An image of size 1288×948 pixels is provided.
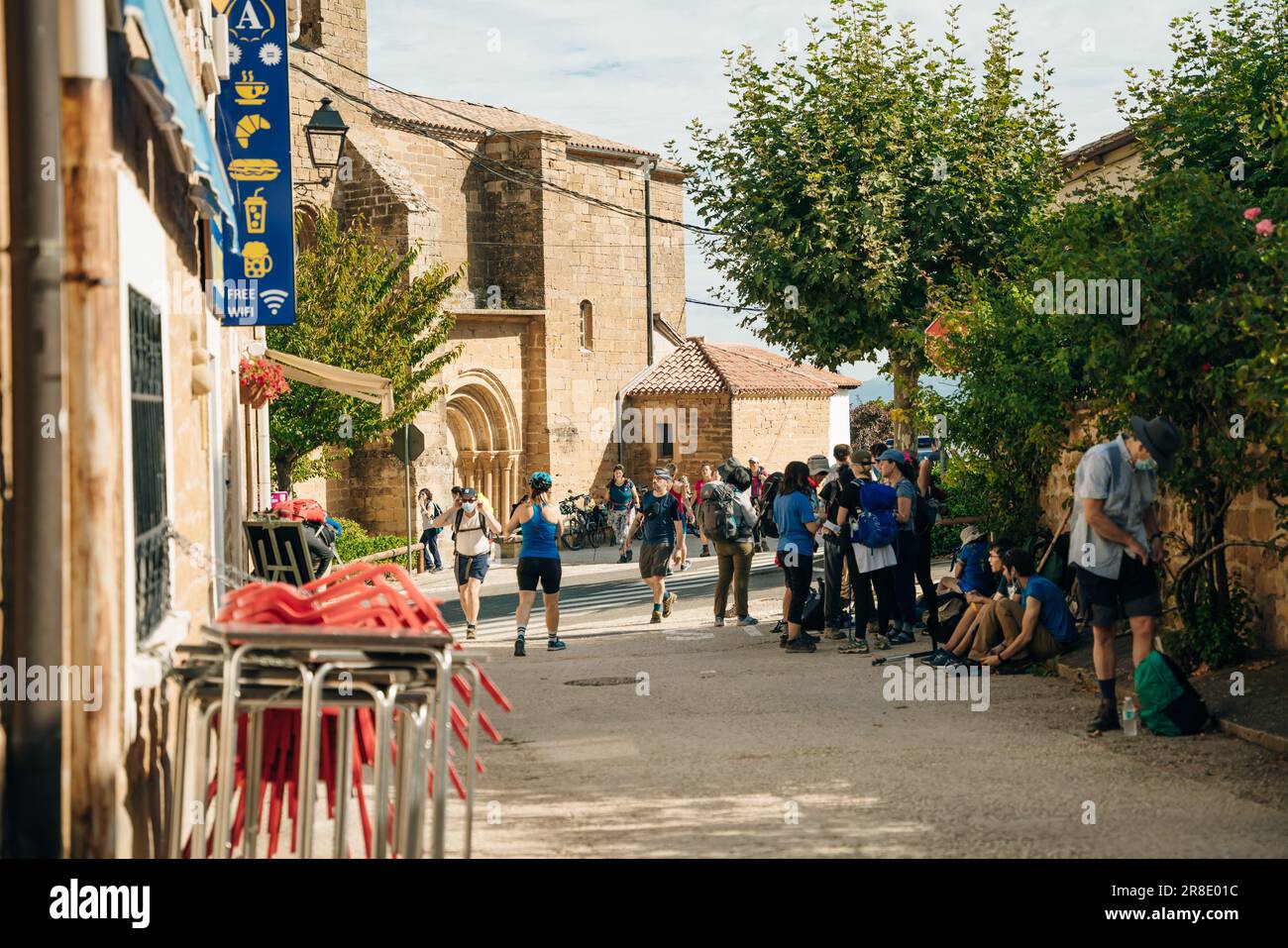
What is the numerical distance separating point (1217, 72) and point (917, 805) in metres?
13.6

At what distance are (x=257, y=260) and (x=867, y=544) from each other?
5459 millimetres

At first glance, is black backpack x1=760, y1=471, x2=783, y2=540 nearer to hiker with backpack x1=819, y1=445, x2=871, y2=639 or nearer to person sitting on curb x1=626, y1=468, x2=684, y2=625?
hiker with backpack x1=819, y1=445, x2=871, y2=639

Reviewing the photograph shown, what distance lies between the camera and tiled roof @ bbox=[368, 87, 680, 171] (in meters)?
36.1

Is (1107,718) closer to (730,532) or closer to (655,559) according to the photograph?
(730,532)

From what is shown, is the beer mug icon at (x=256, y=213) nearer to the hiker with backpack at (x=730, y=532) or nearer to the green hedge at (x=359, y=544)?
the hiker with backpack at (x=730, y=532)

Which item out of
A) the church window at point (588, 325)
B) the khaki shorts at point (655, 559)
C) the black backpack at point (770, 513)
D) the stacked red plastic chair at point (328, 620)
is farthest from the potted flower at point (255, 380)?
the church window at point (588, 325)

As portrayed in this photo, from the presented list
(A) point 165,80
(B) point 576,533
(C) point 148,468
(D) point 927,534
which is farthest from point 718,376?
(A) point 165,80

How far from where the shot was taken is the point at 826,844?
5.87m

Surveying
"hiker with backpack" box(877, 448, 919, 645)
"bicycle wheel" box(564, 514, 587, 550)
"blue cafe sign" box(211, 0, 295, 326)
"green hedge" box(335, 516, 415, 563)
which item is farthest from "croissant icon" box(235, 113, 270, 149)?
"bicycle wheel" box(564, 514, 587, 550)

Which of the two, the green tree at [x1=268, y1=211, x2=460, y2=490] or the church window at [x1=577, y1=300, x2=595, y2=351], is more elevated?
the church window at [x1=577, y1=300, x2=595, y2=351]

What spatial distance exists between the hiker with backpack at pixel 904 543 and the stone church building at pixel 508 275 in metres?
20.9

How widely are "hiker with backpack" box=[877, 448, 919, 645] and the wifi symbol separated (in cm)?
506

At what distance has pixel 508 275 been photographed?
38.8 m

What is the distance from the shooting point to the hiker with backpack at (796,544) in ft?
41.1
